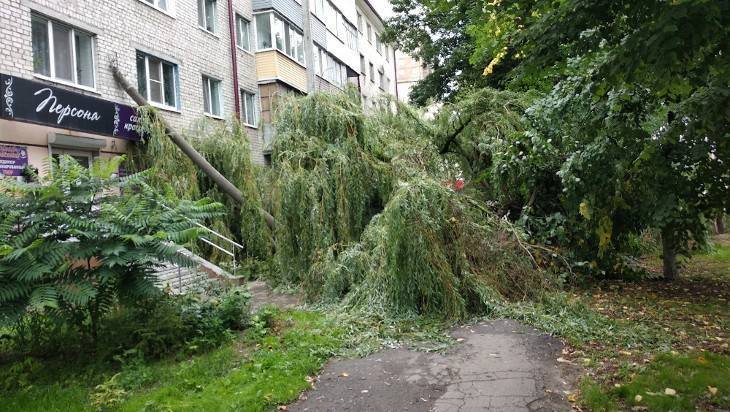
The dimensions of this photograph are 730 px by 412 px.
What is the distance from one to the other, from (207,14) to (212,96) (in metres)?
2.71

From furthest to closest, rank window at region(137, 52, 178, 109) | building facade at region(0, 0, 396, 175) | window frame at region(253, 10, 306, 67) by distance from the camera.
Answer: window frame at region(253, 10, 306, 67), window at region(137, 52, 178, 109), building facade at region(0, 0, 396, 175)

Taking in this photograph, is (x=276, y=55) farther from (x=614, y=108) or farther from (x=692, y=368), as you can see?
(x=692, y=368)

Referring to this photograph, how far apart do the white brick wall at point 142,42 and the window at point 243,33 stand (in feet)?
0.90

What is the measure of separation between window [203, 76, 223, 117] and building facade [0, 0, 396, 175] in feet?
0.11

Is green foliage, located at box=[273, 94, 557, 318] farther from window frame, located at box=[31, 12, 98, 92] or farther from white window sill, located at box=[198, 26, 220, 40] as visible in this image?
white window sill, located at box=[198, 26, 220, 40]

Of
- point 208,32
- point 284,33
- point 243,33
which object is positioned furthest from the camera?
point 284,33

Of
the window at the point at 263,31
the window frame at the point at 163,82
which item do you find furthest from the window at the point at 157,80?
the window at the point at 263,31

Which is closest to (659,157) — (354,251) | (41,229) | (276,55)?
(354,251)

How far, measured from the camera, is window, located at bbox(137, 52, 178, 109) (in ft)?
45.5

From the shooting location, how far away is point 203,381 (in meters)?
5.25

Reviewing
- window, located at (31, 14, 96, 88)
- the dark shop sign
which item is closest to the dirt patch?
the dark shop sign

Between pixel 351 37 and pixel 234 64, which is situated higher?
pixel 351 37

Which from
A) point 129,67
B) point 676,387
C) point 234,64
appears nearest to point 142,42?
point 129,67

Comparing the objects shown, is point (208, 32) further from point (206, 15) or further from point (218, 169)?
point (218, 169)
